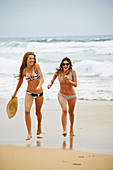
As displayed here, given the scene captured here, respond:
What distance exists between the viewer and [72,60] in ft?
68.8

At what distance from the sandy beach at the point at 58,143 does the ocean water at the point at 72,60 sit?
275cm

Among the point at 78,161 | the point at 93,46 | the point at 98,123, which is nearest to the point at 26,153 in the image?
the point at 78,161

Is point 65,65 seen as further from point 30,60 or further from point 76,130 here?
point 76,130

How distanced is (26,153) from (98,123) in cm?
254

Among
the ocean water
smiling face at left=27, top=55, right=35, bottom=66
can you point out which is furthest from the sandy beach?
the ocean water

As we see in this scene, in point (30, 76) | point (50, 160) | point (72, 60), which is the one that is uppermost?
point (72, 60)

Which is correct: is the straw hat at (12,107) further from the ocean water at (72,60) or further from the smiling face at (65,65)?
the ocean water at (72,60)

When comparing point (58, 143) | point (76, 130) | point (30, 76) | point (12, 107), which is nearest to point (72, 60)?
point (76, 130)

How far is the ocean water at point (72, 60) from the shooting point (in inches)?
454

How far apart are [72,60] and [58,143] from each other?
15681 millimetres

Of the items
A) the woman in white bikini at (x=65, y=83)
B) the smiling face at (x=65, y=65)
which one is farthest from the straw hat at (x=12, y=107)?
the smiling face at (x=65, y=65)

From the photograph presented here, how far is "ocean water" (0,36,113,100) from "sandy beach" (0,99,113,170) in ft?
9.02

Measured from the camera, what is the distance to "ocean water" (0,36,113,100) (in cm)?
1153

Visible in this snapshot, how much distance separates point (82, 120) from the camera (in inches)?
289
